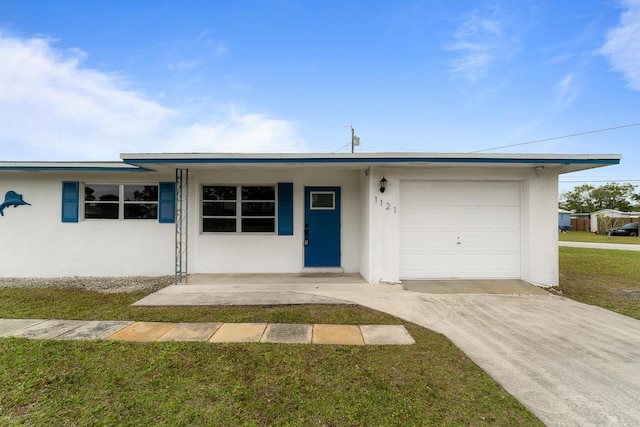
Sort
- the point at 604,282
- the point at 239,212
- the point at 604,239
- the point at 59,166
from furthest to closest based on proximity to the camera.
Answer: the point at 604,239, the point at 239,212, the point at 604,282, the point at 59,166

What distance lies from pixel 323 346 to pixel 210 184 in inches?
223

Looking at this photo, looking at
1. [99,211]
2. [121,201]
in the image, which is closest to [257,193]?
[121,201]

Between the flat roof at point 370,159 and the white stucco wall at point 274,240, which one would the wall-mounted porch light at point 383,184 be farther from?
the white stucco wall at point 274,240

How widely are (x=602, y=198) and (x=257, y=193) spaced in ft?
177

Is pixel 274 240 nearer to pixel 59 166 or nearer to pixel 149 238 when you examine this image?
pixel 149 238

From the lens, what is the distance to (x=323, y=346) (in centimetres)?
351

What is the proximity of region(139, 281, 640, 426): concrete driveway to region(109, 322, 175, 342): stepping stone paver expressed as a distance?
3.09 feet

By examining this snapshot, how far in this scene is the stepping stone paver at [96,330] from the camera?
3.74 m

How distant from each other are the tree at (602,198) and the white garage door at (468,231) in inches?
1907

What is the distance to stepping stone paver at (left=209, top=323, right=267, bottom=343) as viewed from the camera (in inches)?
146

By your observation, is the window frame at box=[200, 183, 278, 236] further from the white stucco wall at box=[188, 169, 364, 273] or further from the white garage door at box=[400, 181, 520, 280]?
the white garage door at box=[400, 181, 520, 280]

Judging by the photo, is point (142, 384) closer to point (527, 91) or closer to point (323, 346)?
point (323, 346)

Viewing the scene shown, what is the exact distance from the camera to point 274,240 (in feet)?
25.1

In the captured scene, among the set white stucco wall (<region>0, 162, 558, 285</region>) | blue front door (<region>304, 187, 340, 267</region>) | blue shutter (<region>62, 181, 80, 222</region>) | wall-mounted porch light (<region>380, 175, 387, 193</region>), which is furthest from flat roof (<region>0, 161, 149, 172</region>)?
wall-mounted porch light (<region>380, 175, 387, 193</region>)
